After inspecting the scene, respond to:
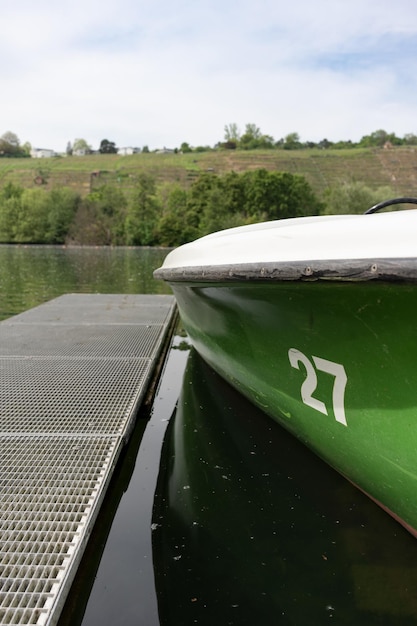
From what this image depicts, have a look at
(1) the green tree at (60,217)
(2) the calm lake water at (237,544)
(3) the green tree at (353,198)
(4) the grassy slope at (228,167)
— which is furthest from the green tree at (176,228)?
(2) the calm lake water at (237,544)

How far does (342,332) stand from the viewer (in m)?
1.95

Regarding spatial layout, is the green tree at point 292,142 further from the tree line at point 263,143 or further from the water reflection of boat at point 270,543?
the water reflection of boat at point 270,543

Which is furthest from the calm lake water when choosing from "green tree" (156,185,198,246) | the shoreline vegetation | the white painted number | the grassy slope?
the grassy slope

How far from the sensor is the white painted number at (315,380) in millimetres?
2039

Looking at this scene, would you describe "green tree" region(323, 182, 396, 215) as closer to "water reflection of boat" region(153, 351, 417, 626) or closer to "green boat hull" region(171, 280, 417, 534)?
"water reflection of boat" region(153, 351, 417, 626)

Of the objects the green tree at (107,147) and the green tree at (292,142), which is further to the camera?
the green tree at (107,147)

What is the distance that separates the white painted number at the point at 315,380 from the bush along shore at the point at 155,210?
43.9 meters

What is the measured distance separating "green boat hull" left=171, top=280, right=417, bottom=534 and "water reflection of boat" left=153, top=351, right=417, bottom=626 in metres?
0.18

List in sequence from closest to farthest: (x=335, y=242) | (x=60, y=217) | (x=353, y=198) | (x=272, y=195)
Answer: (x=335, y=242) → (x=353, y=198) → (x=272, y=195) → (x=60, y=217)

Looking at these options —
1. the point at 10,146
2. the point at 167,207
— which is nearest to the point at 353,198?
the point at 167,207

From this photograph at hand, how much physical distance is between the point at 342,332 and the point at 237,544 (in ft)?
3.09

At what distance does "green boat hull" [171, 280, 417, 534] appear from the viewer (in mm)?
1787

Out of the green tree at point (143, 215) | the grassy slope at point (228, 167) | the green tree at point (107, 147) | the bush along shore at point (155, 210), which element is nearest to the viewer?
the bush along shore at point (155, 210)

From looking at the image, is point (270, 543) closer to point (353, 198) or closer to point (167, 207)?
point (353, 198)
